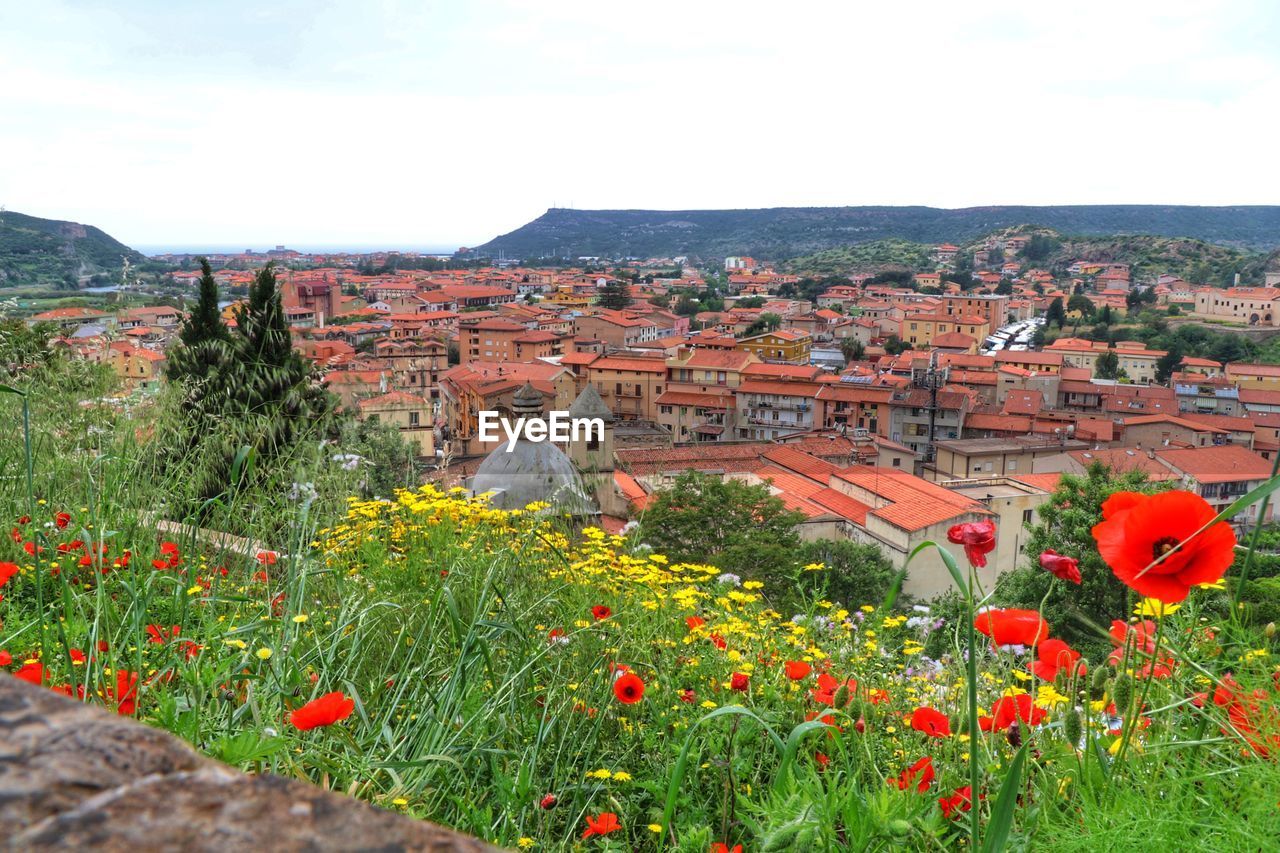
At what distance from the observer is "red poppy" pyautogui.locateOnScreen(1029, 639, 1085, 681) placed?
1.33m

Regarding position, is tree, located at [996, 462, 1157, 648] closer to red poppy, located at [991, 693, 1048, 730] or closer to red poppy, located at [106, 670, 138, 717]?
red poppy, located at [991, 693, 1048, 730]

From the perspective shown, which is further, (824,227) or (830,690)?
(824,227)

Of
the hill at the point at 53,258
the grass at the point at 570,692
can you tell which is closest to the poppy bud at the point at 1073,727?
the grass at the point at 570,692

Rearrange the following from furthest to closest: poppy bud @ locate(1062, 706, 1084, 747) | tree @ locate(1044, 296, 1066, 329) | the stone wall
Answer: tree @ locate(1044, 296, 1066, 329), poppy bud @ locate(1062, 706, 1084, 747), the stone wall

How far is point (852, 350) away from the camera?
51812 mm

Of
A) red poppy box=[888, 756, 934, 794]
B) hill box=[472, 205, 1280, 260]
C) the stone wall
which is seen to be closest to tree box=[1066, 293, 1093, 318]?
hill box=[472, 205, 1280, 260]

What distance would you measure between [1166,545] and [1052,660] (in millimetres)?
429

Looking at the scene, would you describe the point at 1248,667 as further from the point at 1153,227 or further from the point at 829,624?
the point at 1153,227

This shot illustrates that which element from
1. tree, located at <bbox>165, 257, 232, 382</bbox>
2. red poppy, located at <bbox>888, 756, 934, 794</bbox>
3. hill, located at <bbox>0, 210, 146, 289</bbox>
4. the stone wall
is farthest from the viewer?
hill, located at <bbox>0, 210, 146, 289</bbox>

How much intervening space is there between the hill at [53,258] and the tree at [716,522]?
993 inches

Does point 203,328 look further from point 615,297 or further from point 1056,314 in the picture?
point 1056,314

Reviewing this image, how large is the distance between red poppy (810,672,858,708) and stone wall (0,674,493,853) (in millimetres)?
1301

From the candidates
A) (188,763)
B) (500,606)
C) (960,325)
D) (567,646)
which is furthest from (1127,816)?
(960,325)

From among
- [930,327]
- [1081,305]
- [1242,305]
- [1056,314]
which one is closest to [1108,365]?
[930,327]
